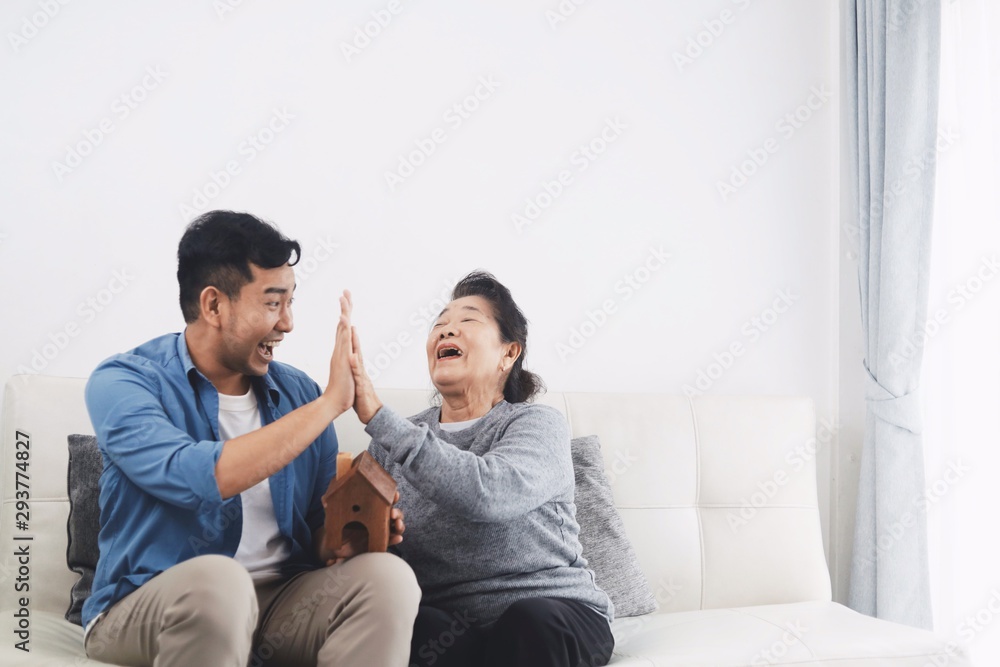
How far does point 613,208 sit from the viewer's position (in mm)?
2895

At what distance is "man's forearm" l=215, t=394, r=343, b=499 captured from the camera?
1.42 metres

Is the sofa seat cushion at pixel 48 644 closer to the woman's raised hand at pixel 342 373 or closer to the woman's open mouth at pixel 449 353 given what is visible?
the woman's raised hand at pixel 342 373

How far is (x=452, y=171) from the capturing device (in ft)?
8.87

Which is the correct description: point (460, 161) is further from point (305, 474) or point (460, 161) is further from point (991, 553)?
point (991, 553)

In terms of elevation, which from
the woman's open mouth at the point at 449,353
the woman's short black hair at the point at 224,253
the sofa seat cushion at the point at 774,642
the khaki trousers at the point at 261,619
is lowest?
the sofa seat cushion at the point at 774,642

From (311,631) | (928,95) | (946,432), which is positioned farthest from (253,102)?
(946,432)

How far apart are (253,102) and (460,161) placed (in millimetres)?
626

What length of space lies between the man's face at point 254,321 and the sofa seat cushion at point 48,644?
1.84 ft

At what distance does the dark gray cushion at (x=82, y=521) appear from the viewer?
5.78 feet

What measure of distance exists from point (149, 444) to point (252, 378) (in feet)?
1.06

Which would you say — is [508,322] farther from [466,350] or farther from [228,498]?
[228,498]

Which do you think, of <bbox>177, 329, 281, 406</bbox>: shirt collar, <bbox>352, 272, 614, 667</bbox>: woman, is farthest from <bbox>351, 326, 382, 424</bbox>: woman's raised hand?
<bbox>177, 329, 281, 406</bbox>: shirt collar

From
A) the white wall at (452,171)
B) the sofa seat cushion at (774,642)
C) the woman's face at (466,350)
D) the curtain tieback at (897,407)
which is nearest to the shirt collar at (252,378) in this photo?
the woman's face at (466,350)

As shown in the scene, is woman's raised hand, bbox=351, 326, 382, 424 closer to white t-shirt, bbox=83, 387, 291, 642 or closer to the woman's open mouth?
white t-shirt, bbox=83, 387, 291, 642
